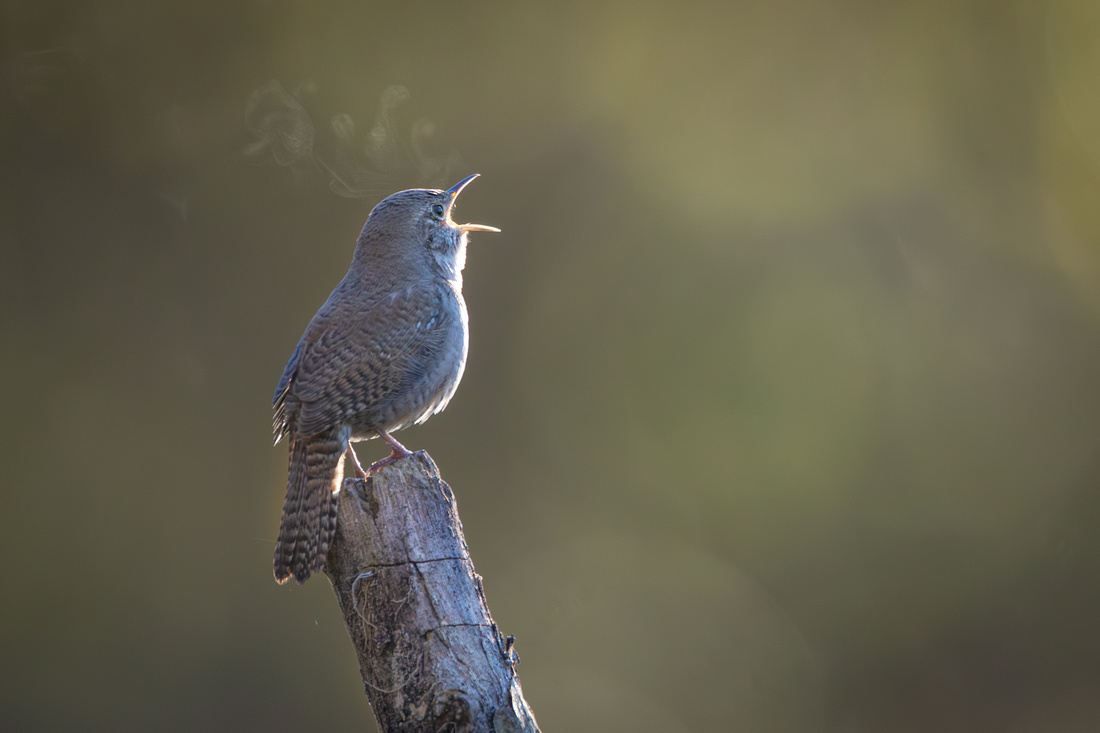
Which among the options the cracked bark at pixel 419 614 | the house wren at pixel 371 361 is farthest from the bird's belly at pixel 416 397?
the cracked bark at pixel 419 614

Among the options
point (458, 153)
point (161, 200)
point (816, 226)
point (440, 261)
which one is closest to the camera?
point (440, 261)

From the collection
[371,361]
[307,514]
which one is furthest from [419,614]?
[371,361]

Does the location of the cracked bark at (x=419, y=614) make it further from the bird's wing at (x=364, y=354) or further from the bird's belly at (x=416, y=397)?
the bird's belly at (x=416, y=397)

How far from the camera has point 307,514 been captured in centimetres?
280

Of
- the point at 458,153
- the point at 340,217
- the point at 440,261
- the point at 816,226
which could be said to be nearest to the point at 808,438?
the point at 816,226

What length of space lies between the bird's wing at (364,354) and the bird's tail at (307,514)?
0.43 ft

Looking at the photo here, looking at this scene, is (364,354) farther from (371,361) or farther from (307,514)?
(307,514)

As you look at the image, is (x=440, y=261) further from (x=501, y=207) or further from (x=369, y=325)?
(x=501, y=207)

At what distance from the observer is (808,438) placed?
33.2ft

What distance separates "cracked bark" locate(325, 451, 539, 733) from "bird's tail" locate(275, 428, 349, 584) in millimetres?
53

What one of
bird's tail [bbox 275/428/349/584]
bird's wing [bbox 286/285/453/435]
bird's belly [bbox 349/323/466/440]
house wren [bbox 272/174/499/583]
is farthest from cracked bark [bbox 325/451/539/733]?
bird's belly [bbox 349/323/466/440]

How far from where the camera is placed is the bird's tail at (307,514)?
2703mm

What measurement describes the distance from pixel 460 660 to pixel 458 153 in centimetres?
730

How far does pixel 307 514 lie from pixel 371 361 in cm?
84
